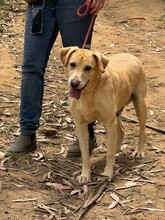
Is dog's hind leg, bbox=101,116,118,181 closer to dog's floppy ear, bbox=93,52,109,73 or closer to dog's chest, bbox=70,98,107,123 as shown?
dog's chest, bbox=70,98,107,123

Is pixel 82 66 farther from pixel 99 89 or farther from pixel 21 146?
pixel 21 146

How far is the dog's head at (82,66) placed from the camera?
441 centimetres

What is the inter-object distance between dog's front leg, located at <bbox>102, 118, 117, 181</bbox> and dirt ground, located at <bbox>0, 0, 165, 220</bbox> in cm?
11

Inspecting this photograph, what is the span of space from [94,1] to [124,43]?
5921 millimetres

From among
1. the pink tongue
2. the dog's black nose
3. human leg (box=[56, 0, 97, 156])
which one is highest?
human leg (box=[56, 0, 97, 156])

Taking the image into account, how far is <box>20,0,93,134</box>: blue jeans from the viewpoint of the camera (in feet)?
16.1

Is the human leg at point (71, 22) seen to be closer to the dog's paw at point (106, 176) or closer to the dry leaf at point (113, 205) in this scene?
the dog's paw at point (106, 176)

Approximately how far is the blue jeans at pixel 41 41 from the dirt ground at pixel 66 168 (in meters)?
0.49

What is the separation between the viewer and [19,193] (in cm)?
455

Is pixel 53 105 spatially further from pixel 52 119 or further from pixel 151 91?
pixel 151 91

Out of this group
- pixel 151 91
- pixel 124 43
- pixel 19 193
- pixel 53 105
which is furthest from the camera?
pixel 124 43

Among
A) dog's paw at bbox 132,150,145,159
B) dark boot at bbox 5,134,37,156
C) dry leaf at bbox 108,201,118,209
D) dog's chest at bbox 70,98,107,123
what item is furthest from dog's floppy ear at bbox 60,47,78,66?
dog's paw at bbox 132,150,145,159

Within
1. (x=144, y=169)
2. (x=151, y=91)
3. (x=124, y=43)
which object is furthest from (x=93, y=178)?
(x=124, y=43)

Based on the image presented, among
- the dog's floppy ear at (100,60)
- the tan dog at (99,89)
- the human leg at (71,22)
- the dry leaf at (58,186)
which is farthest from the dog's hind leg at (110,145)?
the human leg at (71,22)
